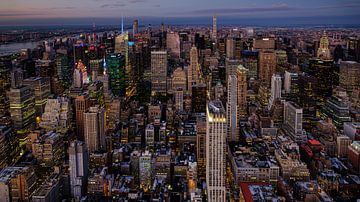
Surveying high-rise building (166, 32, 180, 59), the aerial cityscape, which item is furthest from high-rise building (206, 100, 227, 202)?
high-rise building (166, 32, 180, 59)

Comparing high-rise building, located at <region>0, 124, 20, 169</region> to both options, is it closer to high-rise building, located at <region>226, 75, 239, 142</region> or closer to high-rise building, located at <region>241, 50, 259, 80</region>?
high-rise building, located at <region>226, 75, 239, 142</region>

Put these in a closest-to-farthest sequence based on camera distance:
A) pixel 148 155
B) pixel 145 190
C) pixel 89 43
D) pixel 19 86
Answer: pixel 145 190 < pixel 148 155 < pixel 19 86 < pixel 89 43

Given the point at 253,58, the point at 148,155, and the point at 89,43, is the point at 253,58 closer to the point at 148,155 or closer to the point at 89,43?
the point at 89,43

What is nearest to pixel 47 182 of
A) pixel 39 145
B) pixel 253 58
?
pixel 39 145

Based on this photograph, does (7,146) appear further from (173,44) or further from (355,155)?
(173,44)

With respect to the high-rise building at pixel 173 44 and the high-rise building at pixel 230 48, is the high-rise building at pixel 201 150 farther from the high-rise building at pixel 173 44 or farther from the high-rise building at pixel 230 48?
the high-rise building at pixel 173 44

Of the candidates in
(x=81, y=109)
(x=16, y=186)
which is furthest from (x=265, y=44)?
(x=16, y=186)
